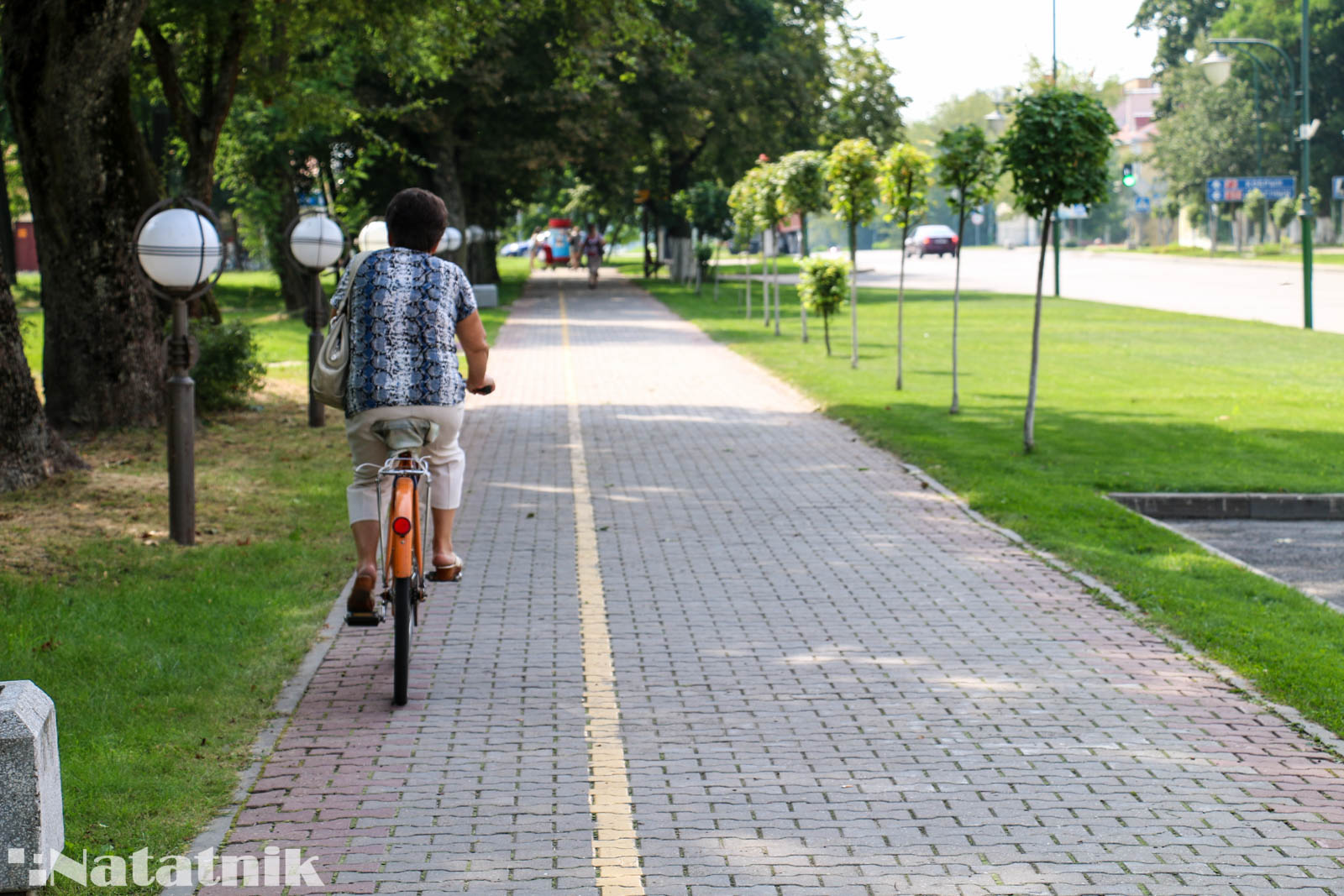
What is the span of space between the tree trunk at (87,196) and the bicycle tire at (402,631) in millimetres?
8058

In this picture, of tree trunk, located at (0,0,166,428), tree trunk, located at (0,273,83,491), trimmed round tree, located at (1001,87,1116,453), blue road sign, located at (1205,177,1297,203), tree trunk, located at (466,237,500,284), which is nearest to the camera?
tree trunk, located at (0,273,83,491)

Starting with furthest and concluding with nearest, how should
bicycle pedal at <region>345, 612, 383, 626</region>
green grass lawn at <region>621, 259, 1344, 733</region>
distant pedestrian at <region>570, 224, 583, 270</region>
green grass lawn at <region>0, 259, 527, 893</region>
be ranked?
distant pedestrian at <region>570, 224, 583, 270</region> → green grass lawn at <region>621, 259, 1344, 733</region> → bicycle pedal at <region>345, 612, 383, 626</region> → green grass lawn at <region>0, 259, 527, 893</region>

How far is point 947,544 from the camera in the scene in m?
9.80

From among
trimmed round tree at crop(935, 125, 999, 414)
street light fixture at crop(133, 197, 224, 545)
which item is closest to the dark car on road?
trimmed round tree at crop(935, 125, 999, 414)

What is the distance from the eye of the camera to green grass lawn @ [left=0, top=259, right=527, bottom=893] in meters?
5.13

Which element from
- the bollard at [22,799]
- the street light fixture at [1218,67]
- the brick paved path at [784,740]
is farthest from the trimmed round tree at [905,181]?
the street light fixture at [1218,67]

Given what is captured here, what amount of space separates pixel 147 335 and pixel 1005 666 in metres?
9.77

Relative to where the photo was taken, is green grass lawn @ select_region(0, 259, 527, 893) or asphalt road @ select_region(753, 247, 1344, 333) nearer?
green grass lawn @ select_region(0, 259, 527, 893)

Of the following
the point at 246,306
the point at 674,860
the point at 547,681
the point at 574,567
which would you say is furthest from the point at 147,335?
the point at 246,306

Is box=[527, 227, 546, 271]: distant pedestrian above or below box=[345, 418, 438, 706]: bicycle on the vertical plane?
above

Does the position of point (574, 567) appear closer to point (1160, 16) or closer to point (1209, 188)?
point (1209, 188)

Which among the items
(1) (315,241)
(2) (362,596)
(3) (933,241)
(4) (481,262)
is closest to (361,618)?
(2) (362,596)

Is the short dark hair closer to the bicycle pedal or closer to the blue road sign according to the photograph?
the bicycle pedal

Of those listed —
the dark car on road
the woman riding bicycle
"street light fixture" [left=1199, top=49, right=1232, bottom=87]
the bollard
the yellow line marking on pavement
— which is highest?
"street light fixture" [left=1199, top=49, right=1232, bottom=87]
